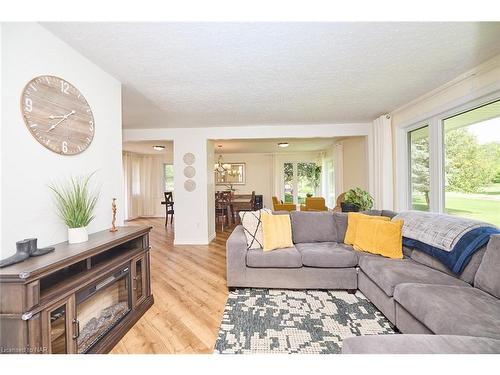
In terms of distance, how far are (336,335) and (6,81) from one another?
281cm

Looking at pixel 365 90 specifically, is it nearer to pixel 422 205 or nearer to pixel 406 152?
pixel 406 152

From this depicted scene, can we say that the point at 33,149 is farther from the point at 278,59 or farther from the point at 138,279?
the point at 278,59

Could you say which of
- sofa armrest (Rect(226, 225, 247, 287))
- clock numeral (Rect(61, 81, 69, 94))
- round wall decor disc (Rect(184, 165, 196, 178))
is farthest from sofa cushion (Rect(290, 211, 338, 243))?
clock numeral (Rect(61, 81, 69, 94))

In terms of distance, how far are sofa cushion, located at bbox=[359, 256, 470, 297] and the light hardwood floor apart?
58.7 inches

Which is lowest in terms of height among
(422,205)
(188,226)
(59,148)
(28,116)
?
(188,226)

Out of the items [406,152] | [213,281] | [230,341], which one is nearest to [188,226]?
[213,281]

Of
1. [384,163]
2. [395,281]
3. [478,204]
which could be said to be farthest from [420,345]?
[384,163]

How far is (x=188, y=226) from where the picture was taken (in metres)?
4.70

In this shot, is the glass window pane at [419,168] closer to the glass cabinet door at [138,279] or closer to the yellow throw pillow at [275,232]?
the yellow throw pillow at [275,232]

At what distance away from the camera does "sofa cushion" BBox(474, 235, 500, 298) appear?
5.16 feet

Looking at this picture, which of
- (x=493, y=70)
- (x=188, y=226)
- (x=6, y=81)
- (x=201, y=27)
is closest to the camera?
(x=6, y=81)

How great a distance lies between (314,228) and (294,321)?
A: 1.35 m

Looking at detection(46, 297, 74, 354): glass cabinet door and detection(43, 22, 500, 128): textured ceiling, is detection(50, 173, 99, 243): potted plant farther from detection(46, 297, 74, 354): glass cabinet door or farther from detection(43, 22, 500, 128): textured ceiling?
detection(43, 22, 500, 128): textured ceiling
